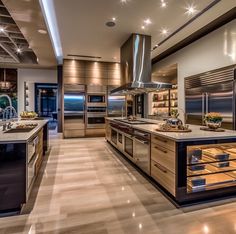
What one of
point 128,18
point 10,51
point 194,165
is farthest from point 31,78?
point 194,165

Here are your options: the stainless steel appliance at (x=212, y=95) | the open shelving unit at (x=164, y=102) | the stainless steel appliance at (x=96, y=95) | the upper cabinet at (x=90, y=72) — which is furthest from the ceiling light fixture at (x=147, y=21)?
the stainless steel appliance at (x=96, y=95)

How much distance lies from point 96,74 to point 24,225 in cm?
632

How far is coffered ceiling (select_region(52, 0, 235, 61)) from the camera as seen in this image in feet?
11.1

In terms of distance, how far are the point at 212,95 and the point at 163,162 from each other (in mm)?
2748

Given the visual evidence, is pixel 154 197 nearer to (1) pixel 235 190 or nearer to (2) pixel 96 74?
(1) pixel 235 190

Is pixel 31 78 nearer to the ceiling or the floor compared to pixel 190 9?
nearer to the floor

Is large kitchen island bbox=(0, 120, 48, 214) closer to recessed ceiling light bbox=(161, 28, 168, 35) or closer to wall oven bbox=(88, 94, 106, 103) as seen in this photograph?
recessed ceiling light bbox=(161, 28, 168, 35)

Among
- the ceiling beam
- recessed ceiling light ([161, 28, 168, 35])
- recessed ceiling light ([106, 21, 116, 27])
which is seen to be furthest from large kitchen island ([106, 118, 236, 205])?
the ceiling beam

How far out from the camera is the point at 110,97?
773cm

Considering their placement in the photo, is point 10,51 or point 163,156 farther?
point 10,51

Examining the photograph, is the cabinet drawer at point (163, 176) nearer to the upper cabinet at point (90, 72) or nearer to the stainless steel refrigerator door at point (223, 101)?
the stainless steel refrigerator door at point (223, 101)

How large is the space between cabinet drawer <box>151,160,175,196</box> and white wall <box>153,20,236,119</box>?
2.86 metres

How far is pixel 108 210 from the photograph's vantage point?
228cm

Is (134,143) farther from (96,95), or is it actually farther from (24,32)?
(96,95)
